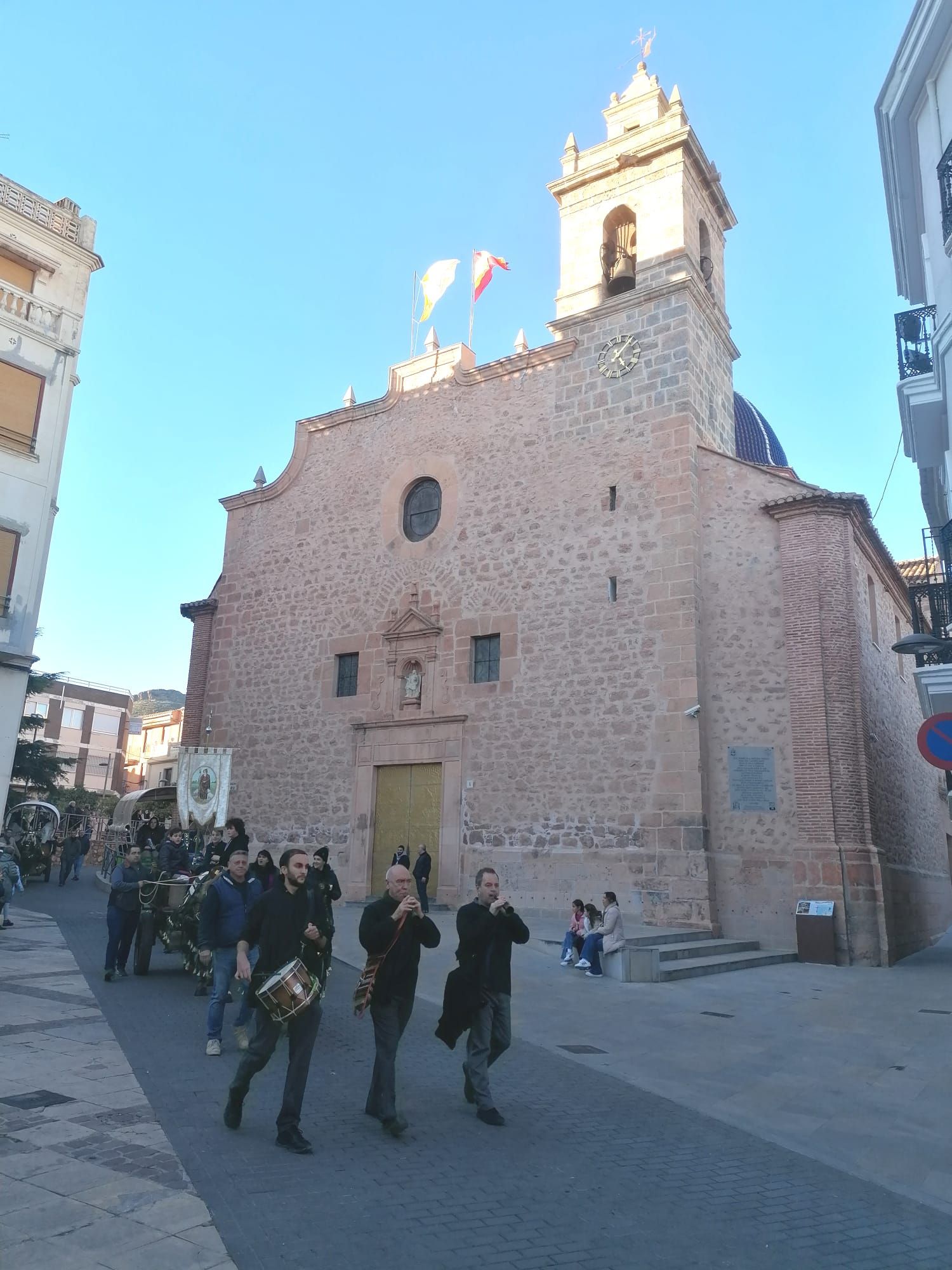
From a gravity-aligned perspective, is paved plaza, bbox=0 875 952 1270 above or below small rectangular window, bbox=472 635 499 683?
below

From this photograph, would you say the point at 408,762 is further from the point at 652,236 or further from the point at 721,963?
the point at 652,236

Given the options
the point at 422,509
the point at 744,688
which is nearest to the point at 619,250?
the point at 422,509

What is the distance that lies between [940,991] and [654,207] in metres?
15.9

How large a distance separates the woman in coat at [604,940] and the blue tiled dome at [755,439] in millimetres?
19847

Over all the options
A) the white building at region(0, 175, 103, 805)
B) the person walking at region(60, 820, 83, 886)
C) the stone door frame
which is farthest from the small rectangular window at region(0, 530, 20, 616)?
the person walking at region(60, 820, 83, 886)

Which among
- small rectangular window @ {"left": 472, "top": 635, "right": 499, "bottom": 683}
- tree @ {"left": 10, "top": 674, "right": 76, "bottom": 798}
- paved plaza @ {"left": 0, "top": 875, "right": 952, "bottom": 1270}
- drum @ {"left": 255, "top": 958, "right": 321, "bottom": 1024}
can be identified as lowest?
paved plaza @ {"left": 0, "top": 875, "right": 952, "bottom": 1270}

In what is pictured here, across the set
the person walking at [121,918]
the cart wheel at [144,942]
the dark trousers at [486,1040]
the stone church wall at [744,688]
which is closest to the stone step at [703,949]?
the stone church wall at [744,688]

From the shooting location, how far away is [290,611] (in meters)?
22.6

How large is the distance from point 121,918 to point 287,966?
19.6 ft

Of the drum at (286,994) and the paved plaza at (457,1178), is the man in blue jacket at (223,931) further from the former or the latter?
the drum at (286,994)

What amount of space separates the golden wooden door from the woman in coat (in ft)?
21.6

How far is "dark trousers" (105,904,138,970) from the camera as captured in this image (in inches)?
397

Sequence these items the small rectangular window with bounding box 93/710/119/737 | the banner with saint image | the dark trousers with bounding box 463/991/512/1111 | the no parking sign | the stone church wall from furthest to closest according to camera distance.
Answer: the small rectangular window with bounding box 93/710/119/737 < the banner with saint image < the stone church wall < the no parking sign < the dark trousers with bounding box 463/991/512/1111

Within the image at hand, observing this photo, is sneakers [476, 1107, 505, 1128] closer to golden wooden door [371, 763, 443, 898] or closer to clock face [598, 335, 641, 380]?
golden wooden door [371, 763, 443, 898]
